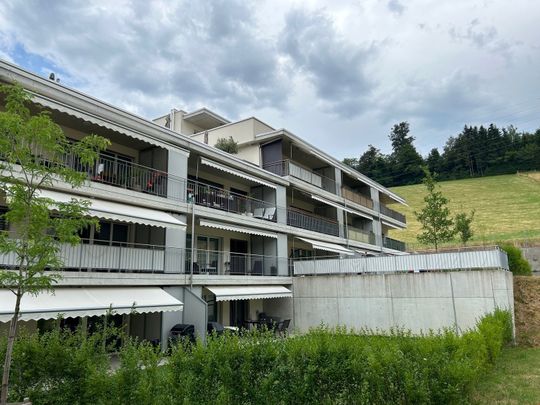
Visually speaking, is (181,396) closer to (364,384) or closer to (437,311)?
(364,384)

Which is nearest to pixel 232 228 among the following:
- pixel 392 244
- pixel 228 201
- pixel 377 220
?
pixel 228 201

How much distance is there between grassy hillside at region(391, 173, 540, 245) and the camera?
5031 centimetres

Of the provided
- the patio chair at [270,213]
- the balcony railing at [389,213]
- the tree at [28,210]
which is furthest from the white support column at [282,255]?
the balcony railing at [389,213]

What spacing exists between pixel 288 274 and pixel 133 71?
1489cm

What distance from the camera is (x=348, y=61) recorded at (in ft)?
78.5

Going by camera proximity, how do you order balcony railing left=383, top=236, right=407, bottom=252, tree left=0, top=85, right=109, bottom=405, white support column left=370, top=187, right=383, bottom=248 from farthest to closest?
balcony railing left=383, top=236, right=407, bottom=252 → white support column left=370, top=187, right=383, bottom=248 → tree left=0, top=85, right=109, bottom=405

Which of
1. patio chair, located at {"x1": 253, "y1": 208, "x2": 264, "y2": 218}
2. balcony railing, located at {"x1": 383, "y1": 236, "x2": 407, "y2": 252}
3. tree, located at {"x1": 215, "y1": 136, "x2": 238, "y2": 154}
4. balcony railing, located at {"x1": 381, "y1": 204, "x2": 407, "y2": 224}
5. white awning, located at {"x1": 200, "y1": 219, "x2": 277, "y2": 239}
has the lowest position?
white awning, located at {"x1": 200, "y1": 219, "x2": 277, "y2": 239}

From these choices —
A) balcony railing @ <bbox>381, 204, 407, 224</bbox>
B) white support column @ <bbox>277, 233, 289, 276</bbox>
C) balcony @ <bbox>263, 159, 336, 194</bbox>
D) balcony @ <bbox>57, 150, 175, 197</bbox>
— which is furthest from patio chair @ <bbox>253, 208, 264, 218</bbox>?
balcony railing @ <bbox>381, 204, 407, 224</bbox>

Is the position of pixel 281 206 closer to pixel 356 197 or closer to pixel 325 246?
pixel 325 246

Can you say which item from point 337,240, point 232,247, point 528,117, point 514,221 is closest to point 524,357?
point 232,247

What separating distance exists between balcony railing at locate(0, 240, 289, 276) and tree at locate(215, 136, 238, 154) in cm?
793

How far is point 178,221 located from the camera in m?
15.9

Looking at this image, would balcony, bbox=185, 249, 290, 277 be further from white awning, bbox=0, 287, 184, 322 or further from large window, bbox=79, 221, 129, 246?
white awning, bbox=0, 287, 184, 322

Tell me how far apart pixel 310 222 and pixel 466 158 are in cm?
8016
